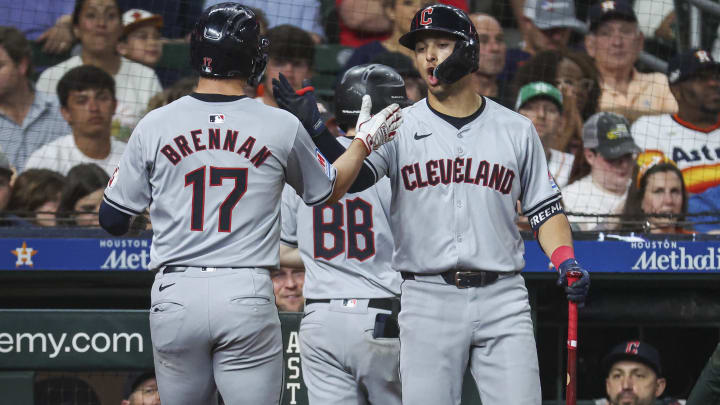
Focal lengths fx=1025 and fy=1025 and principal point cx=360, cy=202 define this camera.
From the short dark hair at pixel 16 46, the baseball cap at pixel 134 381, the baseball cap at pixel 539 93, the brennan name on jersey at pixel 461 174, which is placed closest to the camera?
the brennan name on jersey at pixel 461 174

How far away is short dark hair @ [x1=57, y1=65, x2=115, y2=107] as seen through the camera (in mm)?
6297

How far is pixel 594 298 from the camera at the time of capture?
5043 mm

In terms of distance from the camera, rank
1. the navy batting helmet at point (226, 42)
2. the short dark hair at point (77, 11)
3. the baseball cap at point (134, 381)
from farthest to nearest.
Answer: the short dark hair at point (77, 11)
the baseball cap at point (134, 381)
the navy batting helmet at point (226, 42)

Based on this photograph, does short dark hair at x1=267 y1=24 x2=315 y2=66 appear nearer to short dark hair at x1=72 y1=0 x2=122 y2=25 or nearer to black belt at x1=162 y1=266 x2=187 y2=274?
short dark hair at x1=72 y1=0 x2=122 y2=25

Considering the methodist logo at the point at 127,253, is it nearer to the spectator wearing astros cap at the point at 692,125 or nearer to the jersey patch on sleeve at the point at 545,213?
the jersey patch on sleeve at the point at 545,213

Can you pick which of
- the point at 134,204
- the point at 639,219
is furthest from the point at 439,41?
the point at 639,219

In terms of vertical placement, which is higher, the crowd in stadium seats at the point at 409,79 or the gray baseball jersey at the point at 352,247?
the crowd in stadium seats at the point at 409,79

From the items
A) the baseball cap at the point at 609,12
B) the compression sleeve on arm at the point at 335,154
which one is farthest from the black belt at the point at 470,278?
the baseball cap at the point at 609,12

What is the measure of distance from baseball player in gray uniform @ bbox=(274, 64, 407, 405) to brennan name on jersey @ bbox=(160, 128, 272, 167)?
851mm

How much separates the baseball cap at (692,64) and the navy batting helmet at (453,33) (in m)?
3.45

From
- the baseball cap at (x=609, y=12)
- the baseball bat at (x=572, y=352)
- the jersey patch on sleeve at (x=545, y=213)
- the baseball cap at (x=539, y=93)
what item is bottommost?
the baseball bat at (x=572, y=352)

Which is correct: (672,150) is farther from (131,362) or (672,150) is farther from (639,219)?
(131,362)

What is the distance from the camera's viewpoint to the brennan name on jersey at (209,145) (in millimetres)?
2922

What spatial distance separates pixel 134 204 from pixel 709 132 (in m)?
4.38
